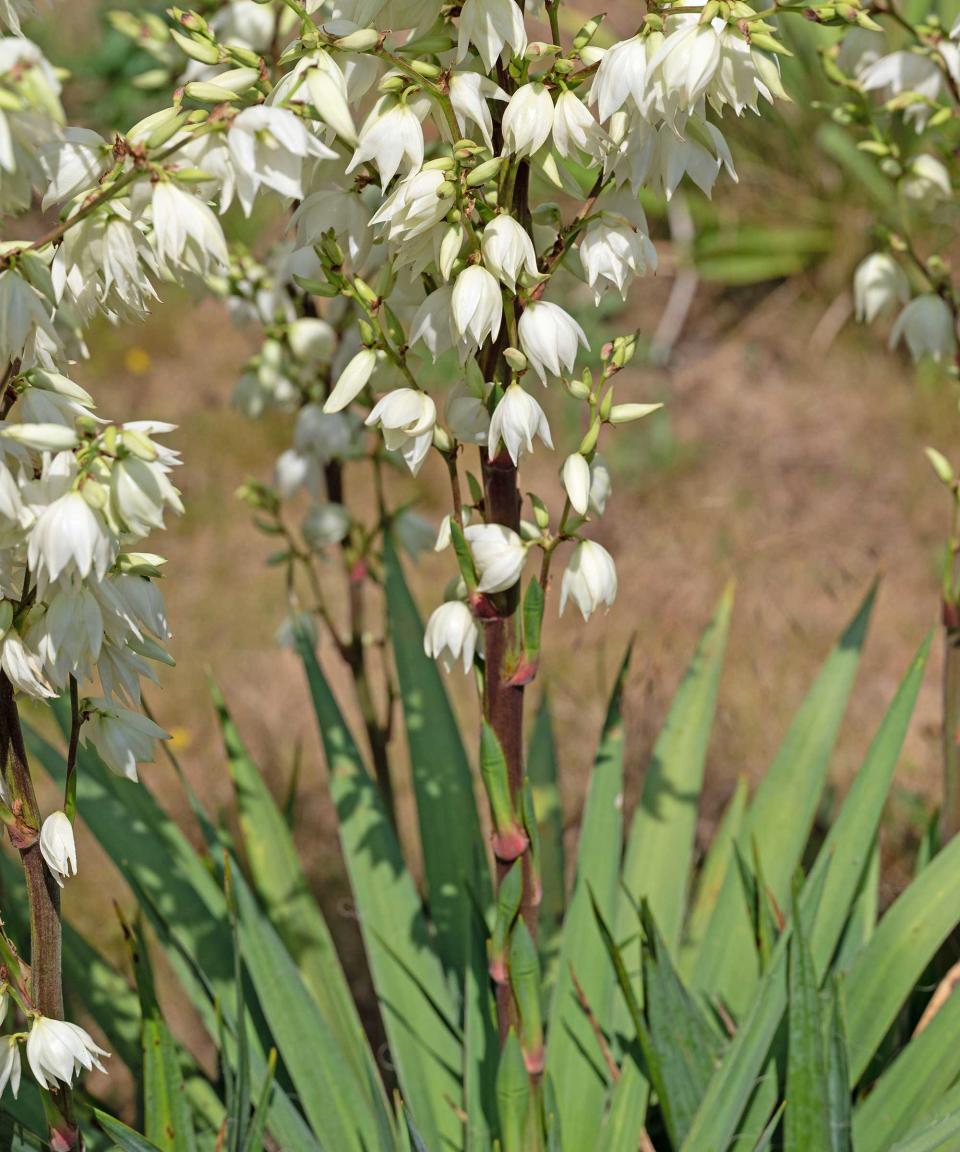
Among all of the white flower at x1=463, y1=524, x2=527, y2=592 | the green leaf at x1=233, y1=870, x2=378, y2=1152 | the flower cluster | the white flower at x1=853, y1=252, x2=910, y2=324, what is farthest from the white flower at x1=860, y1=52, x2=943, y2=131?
the green leaf at x1=233, y1=870, x2=378, y2=1152

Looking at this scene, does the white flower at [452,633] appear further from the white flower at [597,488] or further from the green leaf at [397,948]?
the green leaf at [397,948]

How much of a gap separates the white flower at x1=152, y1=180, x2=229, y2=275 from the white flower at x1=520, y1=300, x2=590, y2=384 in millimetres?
272

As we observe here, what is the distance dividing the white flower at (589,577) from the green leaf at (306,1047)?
0.57m

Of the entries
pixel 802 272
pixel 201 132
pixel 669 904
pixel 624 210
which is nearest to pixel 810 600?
pixel 802 272

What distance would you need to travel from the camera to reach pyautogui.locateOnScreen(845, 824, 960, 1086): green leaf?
57.6 inches

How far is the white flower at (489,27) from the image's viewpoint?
0.98 metres

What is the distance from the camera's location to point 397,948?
161cm

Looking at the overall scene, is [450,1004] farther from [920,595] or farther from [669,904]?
[920,595]

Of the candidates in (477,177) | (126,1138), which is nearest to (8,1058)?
(126,1138)

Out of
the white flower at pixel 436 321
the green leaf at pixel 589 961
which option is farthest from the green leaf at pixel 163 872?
the white flower at pixel 436 321

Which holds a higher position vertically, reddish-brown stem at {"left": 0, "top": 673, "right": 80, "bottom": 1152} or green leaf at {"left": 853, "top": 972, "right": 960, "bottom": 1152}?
reddish-brown stem at {"left": 0, "top": 673, "right": 80, "bottom": 1152}

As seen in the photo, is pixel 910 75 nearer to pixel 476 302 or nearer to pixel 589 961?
pixel 476 302

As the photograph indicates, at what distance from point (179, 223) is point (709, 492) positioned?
8.68 feet

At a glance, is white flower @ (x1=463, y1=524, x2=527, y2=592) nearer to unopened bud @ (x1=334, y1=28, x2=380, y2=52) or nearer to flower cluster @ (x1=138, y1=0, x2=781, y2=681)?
flower cluster @ (x1=138, y1=0, x2=781, y2=681)
